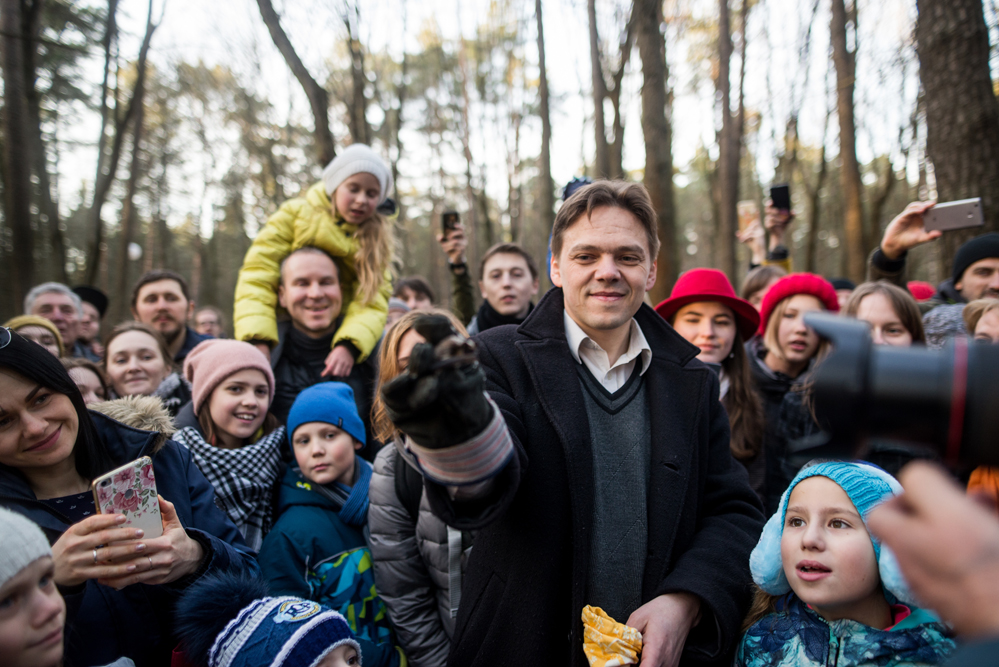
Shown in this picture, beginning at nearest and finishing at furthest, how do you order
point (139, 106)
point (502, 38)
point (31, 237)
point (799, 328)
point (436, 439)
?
point (436, 439), point (799, 328), point (31, 237), point (139, 106), point (502, 38)

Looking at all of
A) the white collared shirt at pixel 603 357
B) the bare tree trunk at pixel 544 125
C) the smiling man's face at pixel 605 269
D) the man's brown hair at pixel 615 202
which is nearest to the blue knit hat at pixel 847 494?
the white collared shirt at pixel 603 357

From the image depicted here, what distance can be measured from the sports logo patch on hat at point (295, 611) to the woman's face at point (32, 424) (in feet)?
2.76

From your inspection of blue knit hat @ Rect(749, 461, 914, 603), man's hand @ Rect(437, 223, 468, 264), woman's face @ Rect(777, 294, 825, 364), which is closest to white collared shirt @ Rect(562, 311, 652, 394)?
blue knit hat @ Rect(749, 461, 914, 603)

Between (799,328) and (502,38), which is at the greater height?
(502,38)

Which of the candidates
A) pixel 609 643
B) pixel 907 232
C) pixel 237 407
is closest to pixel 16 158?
pixel 237 407

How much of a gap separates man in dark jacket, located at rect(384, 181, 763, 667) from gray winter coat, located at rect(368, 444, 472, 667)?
1.67ft

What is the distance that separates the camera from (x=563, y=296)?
200cm

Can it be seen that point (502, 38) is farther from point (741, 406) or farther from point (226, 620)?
point (226, 620)

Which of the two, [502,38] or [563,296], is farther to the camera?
[502,38]

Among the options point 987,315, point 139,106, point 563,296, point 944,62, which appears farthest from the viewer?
point 139,106

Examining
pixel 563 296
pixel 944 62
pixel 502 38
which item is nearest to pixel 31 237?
pixel 563 296

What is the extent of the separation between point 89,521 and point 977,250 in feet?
16.3

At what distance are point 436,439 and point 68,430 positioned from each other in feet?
4.54

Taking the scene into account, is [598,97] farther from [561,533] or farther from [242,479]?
[561,533]
